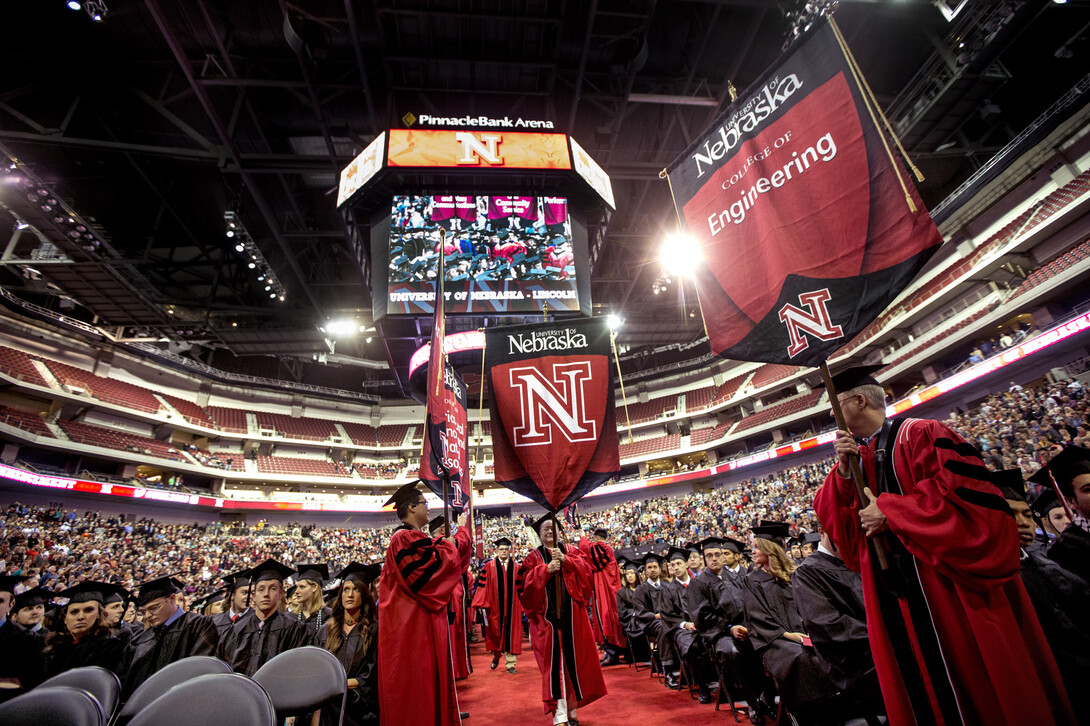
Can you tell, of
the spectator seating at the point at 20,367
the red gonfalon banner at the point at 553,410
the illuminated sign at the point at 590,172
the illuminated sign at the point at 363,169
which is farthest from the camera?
the spectator seating at the point at 20,367

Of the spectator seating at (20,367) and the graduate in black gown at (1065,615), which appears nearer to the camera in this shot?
the graduate in black gown at (1065,615)

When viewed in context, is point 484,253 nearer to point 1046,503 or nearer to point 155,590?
point 155,590

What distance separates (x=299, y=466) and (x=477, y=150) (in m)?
28.2

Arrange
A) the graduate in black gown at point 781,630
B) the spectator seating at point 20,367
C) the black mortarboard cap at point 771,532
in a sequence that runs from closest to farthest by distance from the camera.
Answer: the graduate in black gown at point 781,630
the black mortarboard cap at point 771,532
the spectator seating at point 20,367

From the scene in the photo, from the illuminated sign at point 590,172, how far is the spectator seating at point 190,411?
28.3 metres

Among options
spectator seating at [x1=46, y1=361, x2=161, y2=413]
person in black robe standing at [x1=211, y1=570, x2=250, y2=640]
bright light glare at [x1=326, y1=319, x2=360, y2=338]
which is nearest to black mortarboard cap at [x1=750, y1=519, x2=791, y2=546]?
person in black robe standing at [x1=211, y1=570, x2=250, y2=640]

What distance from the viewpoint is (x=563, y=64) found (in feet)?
37.9

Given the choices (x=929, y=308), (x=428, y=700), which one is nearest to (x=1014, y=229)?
(x=929, y=308)

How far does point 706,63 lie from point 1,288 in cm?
2865

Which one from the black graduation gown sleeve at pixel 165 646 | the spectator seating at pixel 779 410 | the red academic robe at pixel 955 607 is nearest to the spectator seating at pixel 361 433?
Answer: the spectator seating at pixel 779 410

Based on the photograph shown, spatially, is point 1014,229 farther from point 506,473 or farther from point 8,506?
point 8,506

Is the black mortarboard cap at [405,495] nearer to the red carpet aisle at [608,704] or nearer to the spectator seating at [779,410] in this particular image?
the red carpet aisle at [608,704]

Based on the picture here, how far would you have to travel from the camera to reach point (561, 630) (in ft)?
15.5

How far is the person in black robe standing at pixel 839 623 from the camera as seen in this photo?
9.62ft
